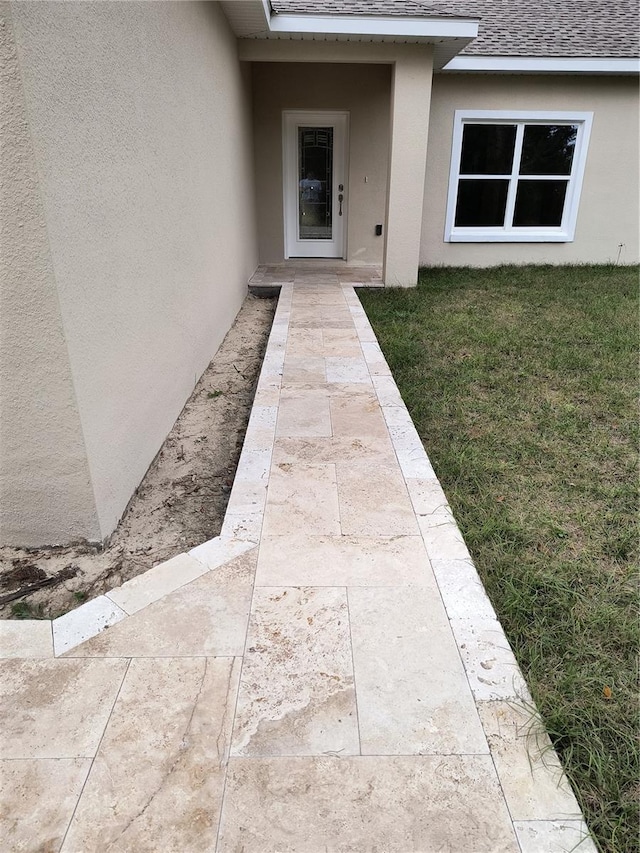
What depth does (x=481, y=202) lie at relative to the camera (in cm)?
902

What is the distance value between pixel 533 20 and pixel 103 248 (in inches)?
407

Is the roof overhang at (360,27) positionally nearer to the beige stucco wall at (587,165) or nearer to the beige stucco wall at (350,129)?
the beige stucco wall at (587,165)

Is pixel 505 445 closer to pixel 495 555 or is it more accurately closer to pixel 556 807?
pixel 495 555

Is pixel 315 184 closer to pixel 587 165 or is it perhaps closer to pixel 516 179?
pixel 516 179

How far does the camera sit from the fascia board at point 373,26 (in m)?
6.08

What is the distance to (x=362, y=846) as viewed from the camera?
4.20 ft

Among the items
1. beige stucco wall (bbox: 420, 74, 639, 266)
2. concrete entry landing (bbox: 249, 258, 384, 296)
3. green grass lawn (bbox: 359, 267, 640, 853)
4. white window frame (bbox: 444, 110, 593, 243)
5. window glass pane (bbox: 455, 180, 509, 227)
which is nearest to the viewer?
green grass lawn (bbox: 359, 267, 640, 853)

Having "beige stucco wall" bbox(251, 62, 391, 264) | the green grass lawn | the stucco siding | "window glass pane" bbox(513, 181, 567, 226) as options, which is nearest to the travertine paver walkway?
the green grass lawn

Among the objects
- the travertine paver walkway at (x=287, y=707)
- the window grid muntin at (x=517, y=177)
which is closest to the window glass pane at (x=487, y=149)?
the window grid muntin at (x=517, y=177)

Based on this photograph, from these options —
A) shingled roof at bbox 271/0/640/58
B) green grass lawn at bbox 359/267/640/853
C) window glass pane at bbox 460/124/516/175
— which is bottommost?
green grass lawn at bbox 359/267/640/853

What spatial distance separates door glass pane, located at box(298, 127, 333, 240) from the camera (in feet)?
29.7

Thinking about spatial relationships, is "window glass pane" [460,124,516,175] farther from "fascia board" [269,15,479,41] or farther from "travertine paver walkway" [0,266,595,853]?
"travertine paver walkway" [0,266,595,853]

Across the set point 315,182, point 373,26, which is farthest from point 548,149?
point 373,26

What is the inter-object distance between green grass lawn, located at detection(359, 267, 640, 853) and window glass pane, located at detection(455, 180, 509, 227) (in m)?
3.07
